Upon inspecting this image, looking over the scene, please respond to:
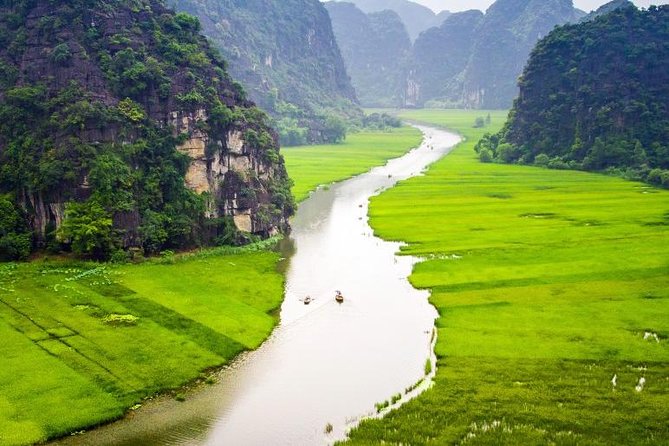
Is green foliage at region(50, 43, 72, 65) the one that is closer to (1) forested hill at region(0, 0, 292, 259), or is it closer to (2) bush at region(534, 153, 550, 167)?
(1) forested hill at region(0, 0, 292, 259)

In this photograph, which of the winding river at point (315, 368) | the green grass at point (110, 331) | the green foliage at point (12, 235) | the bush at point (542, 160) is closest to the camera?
the winding river at point (315, 368)

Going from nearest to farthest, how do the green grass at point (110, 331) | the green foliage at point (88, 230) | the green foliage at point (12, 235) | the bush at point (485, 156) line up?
the green grass at point (110, 331), the green foliage at point (88, 230), the green foliage at point (12, 235), the bush at point (485, 156)

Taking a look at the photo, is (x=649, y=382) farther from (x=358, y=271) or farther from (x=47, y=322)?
(x=47, y=322)

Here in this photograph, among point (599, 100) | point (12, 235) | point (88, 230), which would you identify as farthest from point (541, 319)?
point (599, 100)

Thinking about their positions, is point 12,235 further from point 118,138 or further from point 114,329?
point 114,329

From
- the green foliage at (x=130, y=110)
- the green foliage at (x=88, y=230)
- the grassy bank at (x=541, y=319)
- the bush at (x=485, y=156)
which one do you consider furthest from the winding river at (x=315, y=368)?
the bush at (x=485, y=156)

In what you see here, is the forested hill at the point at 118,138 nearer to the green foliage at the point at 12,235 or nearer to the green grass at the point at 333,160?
the green foliage at the point at 12,235

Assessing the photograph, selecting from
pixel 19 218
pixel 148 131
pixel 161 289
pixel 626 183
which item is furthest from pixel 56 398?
pixel 626 183
